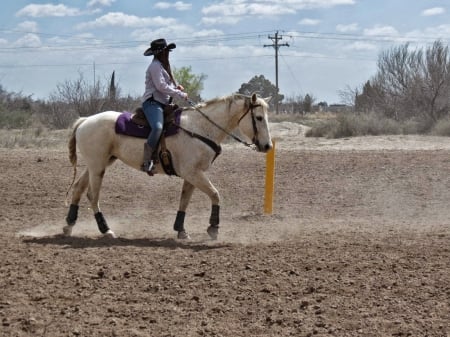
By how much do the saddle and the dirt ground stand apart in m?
1.03

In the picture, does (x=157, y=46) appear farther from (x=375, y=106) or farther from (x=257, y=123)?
(x=375, y=106)

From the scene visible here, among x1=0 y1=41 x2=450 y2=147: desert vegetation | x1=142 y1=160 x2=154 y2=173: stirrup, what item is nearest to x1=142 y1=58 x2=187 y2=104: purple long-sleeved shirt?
x1=142 y1=160 x2=154 y2=173: stirrup

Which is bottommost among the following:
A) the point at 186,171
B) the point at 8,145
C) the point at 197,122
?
the point at 8,145

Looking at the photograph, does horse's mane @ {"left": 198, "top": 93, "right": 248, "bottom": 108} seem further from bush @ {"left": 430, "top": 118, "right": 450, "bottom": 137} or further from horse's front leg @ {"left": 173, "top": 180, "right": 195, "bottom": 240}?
bush @ {"left": 430, "top": 118, "right": 450, "bottom": 137}

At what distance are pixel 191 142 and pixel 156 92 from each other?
79 centimetres

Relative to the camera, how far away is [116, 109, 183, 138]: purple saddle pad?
9.43m

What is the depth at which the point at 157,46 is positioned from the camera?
371 inches

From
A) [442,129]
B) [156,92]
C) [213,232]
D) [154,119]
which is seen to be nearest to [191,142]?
[154,119]

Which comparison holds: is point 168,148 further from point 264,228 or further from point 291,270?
point 291,270

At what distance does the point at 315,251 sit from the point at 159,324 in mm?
2830

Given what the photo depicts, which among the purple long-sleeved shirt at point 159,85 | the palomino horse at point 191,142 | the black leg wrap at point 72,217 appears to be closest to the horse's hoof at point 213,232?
the palomino horse at point 191,142

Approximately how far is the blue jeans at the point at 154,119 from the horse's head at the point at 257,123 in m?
1.05

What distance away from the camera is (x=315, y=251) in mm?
7973

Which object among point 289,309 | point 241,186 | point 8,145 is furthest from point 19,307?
point 8,145
